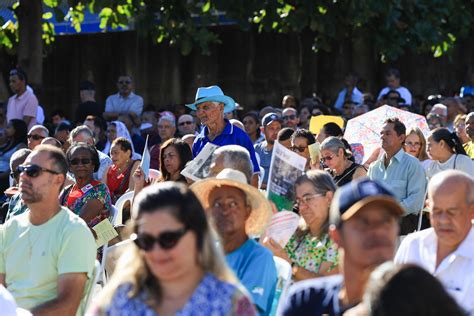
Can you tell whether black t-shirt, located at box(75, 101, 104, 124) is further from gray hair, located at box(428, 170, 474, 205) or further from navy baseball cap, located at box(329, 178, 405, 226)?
navy baseball cap, located at box(329, 178, 405, 226)

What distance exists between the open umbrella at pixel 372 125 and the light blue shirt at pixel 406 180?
101 centimetres

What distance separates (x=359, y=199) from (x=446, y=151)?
6.58 m

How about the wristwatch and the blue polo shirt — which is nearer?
the wristwatch

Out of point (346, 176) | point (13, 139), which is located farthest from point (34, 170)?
point (13, 139)

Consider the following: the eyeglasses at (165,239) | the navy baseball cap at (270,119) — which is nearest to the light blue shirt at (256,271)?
the eyeglasses at (165,239)

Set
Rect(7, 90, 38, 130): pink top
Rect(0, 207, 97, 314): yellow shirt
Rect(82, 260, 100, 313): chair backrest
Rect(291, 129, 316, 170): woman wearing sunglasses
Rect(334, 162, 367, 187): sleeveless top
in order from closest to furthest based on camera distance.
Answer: Rect(0, 207, 97, 314): yellow shirt
Rect(82, 260, 100, 313): chair backrest
Rect(334, 162, 367, 187): sleeveless top
Rect(291, 129, 316, 170): woman wearing sunglasses
Rect(7, 90, 38, 130): pink top

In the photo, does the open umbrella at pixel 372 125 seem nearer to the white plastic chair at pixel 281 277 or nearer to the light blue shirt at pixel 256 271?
the white plastic chair at pixel 281 277

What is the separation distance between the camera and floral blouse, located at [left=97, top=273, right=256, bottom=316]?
4.23 meters

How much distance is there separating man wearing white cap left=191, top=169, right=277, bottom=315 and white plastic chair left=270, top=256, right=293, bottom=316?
24 centimetres

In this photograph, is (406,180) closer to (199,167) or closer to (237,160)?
(199,167)

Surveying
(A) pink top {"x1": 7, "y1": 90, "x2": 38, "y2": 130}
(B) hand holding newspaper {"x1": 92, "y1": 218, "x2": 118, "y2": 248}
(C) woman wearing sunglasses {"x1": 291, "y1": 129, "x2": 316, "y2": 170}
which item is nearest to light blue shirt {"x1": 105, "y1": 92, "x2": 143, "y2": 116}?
(A) pink top {"x1": 7, "y1": 90, "x2": 38, "y2": 130}

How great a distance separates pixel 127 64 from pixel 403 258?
16253 mm

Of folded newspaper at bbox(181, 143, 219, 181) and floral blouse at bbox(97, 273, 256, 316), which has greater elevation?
floral blouse at bbox(97, 273, 256, 316)

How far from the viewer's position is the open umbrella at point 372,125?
11.6 metres
